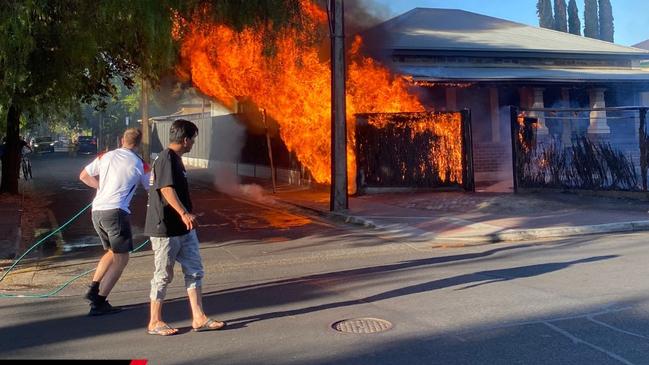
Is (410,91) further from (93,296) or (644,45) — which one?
(644,45)

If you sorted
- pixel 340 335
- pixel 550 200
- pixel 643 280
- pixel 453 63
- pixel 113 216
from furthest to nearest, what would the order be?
pixel 453 63
pixel 550 200
pixel 643 280
pixel 113 216
pixel 340 335

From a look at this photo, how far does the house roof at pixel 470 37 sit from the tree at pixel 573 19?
24.2 meters

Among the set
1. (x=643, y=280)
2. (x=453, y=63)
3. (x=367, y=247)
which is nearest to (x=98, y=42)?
(x=367, y=247)

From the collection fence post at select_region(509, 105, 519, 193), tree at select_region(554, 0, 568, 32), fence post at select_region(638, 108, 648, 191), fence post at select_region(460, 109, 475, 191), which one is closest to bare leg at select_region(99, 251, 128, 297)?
fence post at select_region(638, 108, 648, 191)

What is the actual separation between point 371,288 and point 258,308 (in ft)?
4.35

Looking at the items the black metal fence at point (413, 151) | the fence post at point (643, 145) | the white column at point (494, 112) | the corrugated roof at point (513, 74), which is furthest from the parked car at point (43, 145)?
the fence post at point (643, 145)

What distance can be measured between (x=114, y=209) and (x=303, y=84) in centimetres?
1042

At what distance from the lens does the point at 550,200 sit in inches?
532

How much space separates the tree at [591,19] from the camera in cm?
5097

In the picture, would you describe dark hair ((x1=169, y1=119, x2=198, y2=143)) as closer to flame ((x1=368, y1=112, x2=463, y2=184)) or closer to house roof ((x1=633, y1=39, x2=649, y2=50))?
flame ((x1=368, y1=112, x2=463, y2=184))

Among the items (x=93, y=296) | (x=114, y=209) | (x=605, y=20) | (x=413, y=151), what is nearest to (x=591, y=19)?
(x=605, y=20)

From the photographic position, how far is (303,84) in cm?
1570

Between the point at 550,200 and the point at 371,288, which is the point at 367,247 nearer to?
the point at 371,288

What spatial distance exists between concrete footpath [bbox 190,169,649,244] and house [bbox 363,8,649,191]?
4312 millimetres
